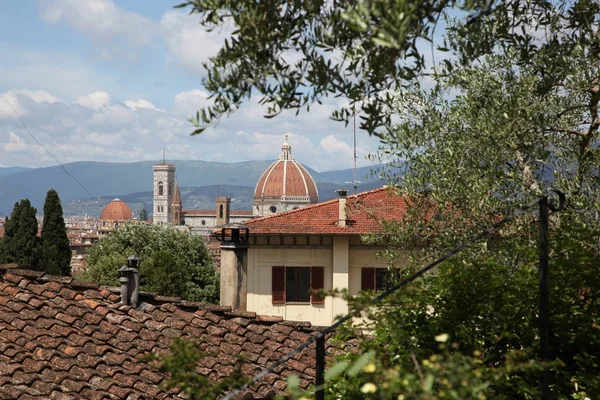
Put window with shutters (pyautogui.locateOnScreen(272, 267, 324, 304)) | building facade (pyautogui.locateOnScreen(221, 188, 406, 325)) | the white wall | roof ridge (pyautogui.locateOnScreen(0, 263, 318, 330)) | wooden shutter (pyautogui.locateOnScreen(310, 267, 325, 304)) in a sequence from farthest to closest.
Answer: window with shutters (pyautogui.locateOnScreen(272, 267, 324, 304))
wooden shutter (pyautogui.locateOnScreen(310, 267, 325, 304))
the white wall
building facade (pyautogui.locateOnScreen(221, 188, 406, 325))
roof ridge (pyautogui.locateOnScreen(0, 263, 318, 330))

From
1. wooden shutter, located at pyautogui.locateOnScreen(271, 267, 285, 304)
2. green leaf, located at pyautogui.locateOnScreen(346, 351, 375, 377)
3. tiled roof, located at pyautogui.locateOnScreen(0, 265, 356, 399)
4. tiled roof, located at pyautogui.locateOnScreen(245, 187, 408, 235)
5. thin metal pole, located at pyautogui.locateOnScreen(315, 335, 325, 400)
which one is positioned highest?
tiled roof, located at pyautogui.locateOnScreen(245, 187, 408, 235)

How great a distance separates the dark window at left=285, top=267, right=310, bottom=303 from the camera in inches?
1173

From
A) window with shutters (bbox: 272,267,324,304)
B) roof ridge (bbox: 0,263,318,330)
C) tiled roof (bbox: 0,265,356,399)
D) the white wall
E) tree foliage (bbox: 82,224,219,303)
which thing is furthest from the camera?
tree foliage (bbox: 82,224,219,303)

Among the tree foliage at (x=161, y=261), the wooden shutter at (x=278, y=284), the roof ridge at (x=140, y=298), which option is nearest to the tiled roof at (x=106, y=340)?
the roof ridge at (x=140, y=298)

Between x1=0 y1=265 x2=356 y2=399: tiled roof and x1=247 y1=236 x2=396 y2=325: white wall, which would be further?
x1=247 y1=236 x2=396 y2=325: white wall

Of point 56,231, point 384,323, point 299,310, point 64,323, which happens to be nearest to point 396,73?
point 384,323

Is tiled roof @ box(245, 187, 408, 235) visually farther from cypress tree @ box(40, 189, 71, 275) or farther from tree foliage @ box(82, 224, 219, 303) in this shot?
cypress tree @ box(40, 189, 71, 275)

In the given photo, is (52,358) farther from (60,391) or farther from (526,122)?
(526,122)

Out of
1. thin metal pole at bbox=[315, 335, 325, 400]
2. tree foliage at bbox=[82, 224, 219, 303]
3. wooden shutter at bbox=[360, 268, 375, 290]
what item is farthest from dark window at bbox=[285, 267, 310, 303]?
thin metal pole at bbox=[315, 335, 325, 400]

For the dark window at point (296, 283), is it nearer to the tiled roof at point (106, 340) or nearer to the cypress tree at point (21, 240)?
the cypress tree at point (21, 240)

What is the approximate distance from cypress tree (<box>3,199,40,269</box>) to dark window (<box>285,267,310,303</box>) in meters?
15.6

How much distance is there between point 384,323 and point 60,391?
12.3 ft

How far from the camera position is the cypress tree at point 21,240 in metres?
40.2

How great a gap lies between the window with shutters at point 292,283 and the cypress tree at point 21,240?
15272 mm
